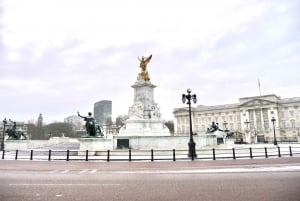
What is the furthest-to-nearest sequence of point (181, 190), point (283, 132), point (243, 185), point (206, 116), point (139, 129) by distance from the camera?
point (206, 116), point (283, 132), point (139, 129), point (243, 185), point (181, 190)

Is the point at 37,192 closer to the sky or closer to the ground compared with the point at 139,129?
closer to the ground

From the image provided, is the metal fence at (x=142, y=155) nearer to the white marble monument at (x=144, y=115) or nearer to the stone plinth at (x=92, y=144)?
the stone plinth at (x=92, y=144)

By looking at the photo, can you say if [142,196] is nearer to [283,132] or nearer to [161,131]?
[161,131]

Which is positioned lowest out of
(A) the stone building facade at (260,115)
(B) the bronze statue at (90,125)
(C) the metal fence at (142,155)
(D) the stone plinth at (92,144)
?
(C) the metal fence at (142,155)

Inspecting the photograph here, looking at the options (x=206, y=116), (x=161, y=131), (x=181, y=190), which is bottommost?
(x=181, y=190)

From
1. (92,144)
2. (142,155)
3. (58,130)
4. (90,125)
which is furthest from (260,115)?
(142,155)

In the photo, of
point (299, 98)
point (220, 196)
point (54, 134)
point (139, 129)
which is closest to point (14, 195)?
point (220, 196)

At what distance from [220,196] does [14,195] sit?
660 centimetres

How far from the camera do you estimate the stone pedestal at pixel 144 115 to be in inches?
1518

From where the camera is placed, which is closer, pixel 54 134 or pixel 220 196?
pixel 220 196

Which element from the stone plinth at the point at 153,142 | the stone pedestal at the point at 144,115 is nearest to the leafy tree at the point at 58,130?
the stone pedestal at the point at 144,115

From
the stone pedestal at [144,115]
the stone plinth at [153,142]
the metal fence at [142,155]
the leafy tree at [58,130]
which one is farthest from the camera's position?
the leafy tree at [58,130]

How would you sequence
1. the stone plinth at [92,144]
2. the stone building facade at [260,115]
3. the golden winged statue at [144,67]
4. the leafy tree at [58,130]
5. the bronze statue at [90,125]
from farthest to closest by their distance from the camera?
the leafy tree at [58,130], the stone building facade at [260,115], the golden winged statue at [144,67], the bronze statue at [90,125], the stone plinth at [92,144]

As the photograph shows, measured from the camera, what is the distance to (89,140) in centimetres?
2864
